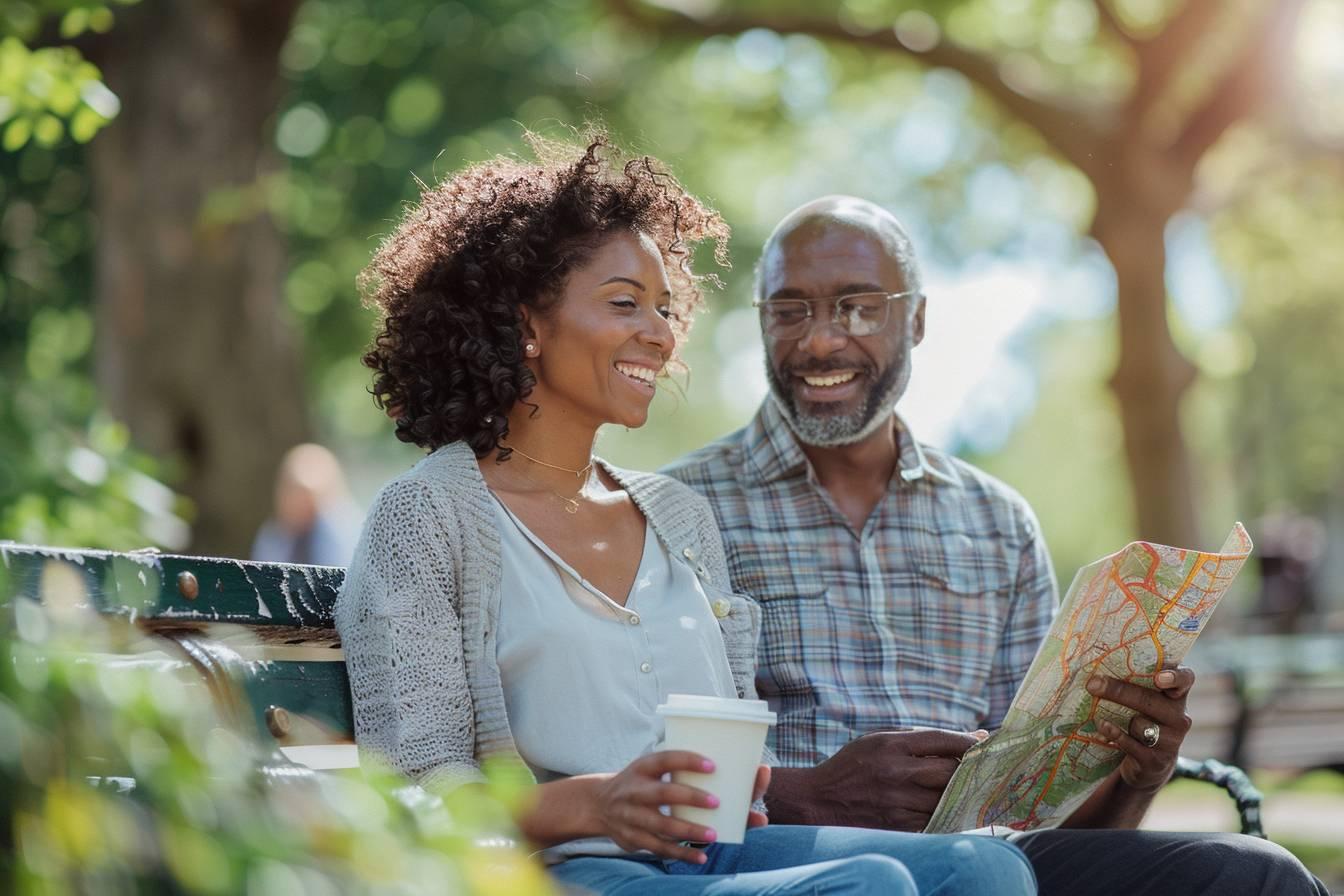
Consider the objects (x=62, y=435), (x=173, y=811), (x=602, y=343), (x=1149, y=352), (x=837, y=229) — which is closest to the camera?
(x=173, y=811)

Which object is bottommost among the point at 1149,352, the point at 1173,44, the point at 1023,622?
the point at 1023,622

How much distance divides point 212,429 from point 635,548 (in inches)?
253

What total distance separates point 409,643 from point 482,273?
0.79 meters

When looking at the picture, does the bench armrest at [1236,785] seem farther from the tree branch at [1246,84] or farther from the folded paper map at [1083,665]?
the tree branch at [1246,84]

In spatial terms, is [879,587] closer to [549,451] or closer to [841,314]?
[841,314]

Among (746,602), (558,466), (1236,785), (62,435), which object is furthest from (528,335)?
(62,435)

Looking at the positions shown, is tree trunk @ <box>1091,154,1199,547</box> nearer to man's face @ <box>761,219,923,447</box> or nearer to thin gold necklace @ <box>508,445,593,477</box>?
man's face @ <box>761,219,923,447</box>

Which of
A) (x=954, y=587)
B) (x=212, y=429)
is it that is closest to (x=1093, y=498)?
(x=212, y=429)

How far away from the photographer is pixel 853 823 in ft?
10.4

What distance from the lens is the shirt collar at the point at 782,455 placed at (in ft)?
12.9

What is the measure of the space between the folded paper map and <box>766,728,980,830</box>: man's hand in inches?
3.5

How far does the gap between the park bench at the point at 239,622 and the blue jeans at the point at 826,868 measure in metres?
0.50

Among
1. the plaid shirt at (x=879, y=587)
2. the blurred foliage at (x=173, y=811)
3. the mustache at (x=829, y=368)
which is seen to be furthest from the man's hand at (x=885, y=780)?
the blurred foliage at (x=173, y=811)

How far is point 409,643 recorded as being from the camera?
8.55ft
